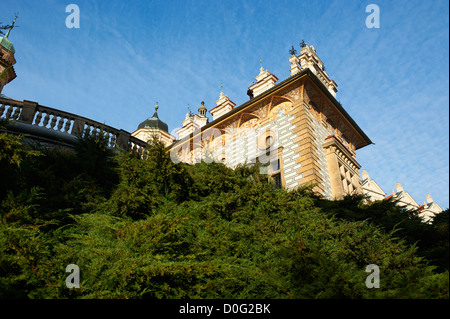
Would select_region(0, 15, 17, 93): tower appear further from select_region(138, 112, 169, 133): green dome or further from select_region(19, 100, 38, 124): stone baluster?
select_region(19, 100, 38, 124): stone baluster

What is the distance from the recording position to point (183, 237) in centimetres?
710

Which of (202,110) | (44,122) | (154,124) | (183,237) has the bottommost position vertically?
(183,237)

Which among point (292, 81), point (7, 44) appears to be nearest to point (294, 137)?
point (292, 81)

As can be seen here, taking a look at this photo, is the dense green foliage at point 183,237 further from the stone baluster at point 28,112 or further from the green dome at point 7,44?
the green dome at point 7,44

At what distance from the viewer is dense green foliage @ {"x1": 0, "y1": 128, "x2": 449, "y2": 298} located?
5375 millimetres

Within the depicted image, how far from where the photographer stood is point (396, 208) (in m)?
10.8

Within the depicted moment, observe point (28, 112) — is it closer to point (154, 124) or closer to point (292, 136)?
point (292, 136)

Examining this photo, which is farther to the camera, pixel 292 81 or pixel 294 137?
pixel 292 81

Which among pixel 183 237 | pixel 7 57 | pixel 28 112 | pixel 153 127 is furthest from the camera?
pixel 153 127

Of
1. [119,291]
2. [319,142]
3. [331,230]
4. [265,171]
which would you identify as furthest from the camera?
[319,142]

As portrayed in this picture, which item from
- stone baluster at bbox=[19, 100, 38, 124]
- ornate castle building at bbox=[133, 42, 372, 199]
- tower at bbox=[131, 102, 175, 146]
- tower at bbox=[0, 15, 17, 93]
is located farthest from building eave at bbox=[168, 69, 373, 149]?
tower at bbox=[0, 15, 17, 93]

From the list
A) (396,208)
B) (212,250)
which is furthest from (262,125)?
(212,250)

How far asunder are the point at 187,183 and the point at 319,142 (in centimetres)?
837
